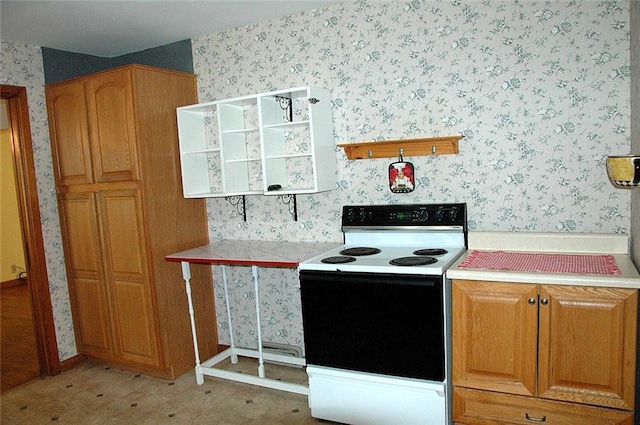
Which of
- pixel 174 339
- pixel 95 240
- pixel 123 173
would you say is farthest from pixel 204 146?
pixel 174 339

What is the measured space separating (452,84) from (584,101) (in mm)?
682

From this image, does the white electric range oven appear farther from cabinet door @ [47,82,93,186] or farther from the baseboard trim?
the baseboard trim

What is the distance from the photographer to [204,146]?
3566 mm

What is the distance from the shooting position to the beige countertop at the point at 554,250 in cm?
202

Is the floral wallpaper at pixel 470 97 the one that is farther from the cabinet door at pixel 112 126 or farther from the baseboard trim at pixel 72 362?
the baseboard trim at pixel 72 362

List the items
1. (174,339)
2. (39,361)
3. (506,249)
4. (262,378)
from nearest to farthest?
(506,249)
(262,378)
(174,339)
(39,361)

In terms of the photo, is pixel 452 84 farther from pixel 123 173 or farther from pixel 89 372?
pixel 89 372

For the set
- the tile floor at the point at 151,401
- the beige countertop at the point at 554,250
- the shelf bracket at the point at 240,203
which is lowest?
the tile floor at the point at 151,401

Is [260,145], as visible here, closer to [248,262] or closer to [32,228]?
[248,262]

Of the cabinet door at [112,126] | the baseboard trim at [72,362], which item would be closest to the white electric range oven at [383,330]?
the cabinet door at [112,126]

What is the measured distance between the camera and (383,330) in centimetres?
237

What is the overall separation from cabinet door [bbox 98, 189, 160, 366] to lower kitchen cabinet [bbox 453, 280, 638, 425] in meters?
2.03

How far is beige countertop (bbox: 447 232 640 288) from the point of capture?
2021 millimetres

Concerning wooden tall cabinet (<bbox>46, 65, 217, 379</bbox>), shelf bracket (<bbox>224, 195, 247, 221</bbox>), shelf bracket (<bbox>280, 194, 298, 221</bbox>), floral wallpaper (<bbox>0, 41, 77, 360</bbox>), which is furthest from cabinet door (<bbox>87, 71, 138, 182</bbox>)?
shelf bracket (<bbox>280, 194, 298, 221</bbox>)
